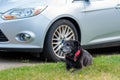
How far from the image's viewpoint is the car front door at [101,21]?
8.74 m

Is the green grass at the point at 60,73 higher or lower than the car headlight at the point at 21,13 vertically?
lower

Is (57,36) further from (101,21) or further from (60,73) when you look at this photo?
(60,73)

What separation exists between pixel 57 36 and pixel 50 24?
315mm

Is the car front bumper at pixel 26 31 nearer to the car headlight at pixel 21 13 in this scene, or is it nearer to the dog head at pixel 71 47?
the car headlight at pixel 21 13

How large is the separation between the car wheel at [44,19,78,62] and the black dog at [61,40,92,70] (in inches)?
41.2

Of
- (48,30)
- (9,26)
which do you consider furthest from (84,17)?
(9,26)

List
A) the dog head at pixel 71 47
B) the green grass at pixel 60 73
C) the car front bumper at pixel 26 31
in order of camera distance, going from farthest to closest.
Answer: the car front bumper at pixel 26 31
the dog head at pixel 71 47
the green grass at pixel 60 73

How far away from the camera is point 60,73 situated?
693 centimetres

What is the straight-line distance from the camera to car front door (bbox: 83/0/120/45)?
874cm

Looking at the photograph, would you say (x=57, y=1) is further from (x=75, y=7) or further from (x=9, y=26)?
(x=9, y=26)

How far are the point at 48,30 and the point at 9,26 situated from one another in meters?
0.71

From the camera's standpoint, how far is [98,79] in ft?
21.7

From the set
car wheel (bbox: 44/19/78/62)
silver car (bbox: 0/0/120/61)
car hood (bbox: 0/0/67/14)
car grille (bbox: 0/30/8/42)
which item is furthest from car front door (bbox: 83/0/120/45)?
car grille (bbox: 0/30/8/42)

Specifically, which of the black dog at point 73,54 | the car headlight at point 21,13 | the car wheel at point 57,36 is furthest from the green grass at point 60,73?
the car headlight at point 21,13
